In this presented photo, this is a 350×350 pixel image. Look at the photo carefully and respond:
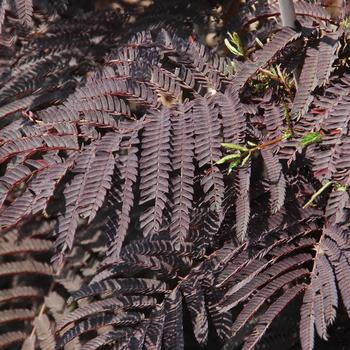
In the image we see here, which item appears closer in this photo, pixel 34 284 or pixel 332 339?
pixel 332 339

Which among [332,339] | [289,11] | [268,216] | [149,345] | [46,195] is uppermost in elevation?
[289,11]

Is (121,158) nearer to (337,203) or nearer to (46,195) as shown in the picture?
(46,195)

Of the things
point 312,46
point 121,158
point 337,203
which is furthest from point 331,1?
point 121,158

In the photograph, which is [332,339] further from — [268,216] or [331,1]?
[331,1]

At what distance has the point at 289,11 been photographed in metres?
1.26

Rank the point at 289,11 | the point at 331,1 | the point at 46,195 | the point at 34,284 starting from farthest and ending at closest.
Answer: the point at 34,284 → the point at 331,1 → the point at 289,11 → the point at 46,195

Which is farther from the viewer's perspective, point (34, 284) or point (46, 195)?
point (34, 284)

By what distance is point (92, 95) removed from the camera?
130 centimetres

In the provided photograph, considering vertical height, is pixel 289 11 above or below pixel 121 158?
above

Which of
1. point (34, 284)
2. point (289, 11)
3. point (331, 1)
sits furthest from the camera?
point (34, 284)

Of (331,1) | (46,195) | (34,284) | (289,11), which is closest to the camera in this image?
(46,195)

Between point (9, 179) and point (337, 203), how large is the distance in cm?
58

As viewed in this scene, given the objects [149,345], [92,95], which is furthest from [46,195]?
[149,345]

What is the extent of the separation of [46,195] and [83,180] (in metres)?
0.07
